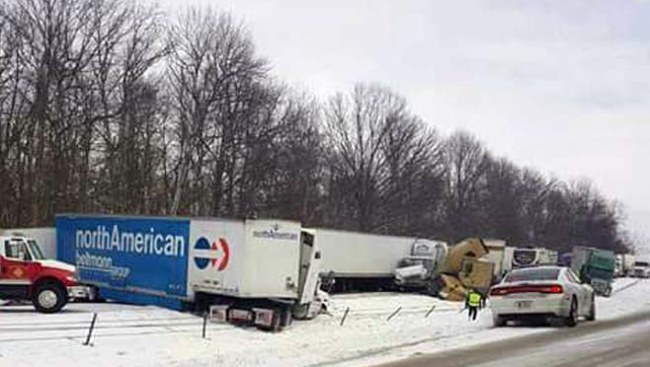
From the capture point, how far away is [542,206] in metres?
143

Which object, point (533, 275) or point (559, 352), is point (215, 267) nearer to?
point (533, 275)

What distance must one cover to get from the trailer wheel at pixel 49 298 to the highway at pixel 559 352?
37.3ft

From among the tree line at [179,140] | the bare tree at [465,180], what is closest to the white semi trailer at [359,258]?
the tree line at [179,140]

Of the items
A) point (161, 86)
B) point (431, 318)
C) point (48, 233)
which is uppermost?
point (161, 86)

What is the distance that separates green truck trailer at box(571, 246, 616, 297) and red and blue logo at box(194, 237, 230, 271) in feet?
108

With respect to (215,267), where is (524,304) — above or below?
below

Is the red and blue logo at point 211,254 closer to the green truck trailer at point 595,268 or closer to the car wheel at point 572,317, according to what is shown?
the car wheel at point 572,317

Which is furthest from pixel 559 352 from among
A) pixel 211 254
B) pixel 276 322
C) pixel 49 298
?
pixel 49 298

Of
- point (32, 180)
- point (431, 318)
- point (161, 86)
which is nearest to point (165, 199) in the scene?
point (161, 86)

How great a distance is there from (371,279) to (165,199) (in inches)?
648

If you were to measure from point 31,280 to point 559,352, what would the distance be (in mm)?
14030

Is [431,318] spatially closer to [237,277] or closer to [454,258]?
[237,277]

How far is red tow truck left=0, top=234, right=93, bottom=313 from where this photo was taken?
24688mm

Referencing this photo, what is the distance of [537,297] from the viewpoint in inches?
905
